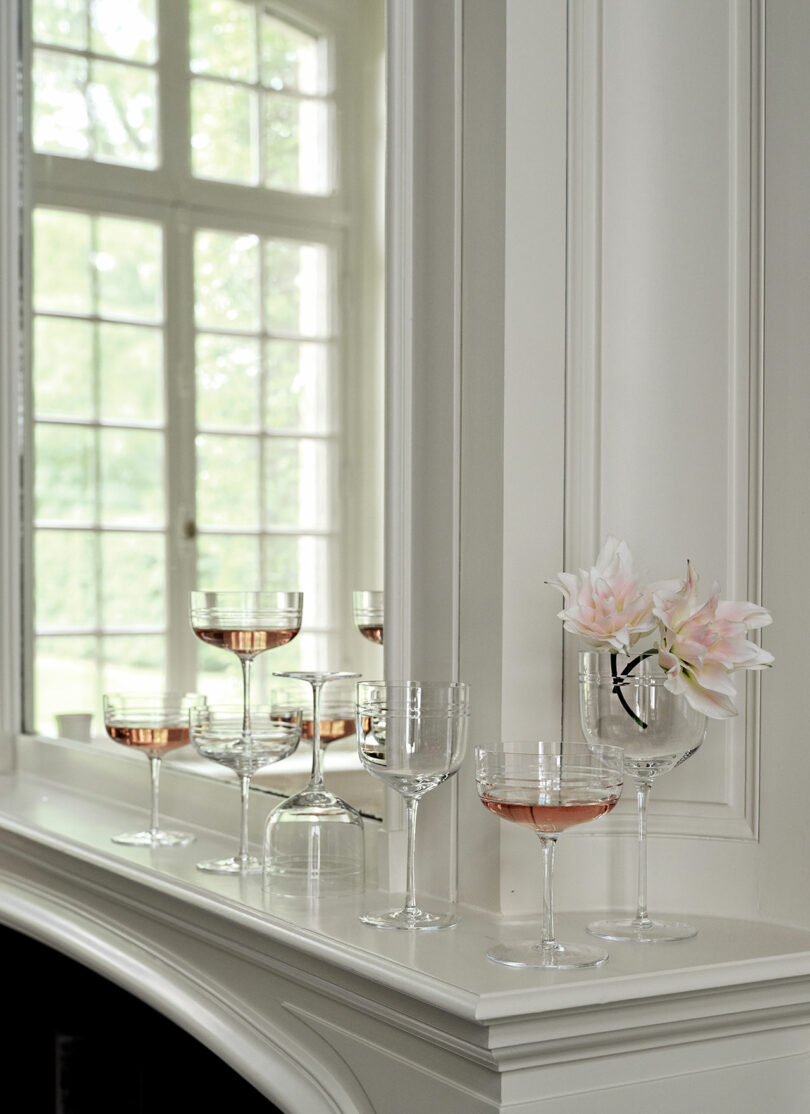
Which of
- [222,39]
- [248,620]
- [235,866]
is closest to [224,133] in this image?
[222,39]

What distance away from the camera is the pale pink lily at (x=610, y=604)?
1.14 meters

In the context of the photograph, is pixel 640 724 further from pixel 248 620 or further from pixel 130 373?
pixel 130 373

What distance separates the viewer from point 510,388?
123cm

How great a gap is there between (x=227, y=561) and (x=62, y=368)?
628 mm

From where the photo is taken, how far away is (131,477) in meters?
2.16

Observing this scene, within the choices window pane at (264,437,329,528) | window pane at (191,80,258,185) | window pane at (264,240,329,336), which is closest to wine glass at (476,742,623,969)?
window pane at (264,437,329,528)

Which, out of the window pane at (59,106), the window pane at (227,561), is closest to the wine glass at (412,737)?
the window pane at (227,561)

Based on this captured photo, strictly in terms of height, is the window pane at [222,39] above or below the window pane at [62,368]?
Result: above

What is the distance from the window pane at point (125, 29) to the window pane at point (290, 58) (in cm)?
37

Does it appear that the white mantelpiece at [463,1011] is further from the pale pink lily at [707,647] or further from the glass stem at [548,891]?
the pale pink lily at [707,647]

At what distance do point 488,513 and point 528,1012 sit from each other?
45 cm

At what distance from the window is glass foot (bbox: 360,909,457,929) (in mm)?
361

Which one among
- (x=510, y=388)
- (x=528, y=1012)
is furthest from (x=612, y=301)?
(x=528, y=1012)

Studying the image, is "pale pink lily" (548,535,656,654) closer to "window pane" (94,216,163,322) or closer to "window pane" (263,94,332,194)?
"window pane" (263,94,332,194)
